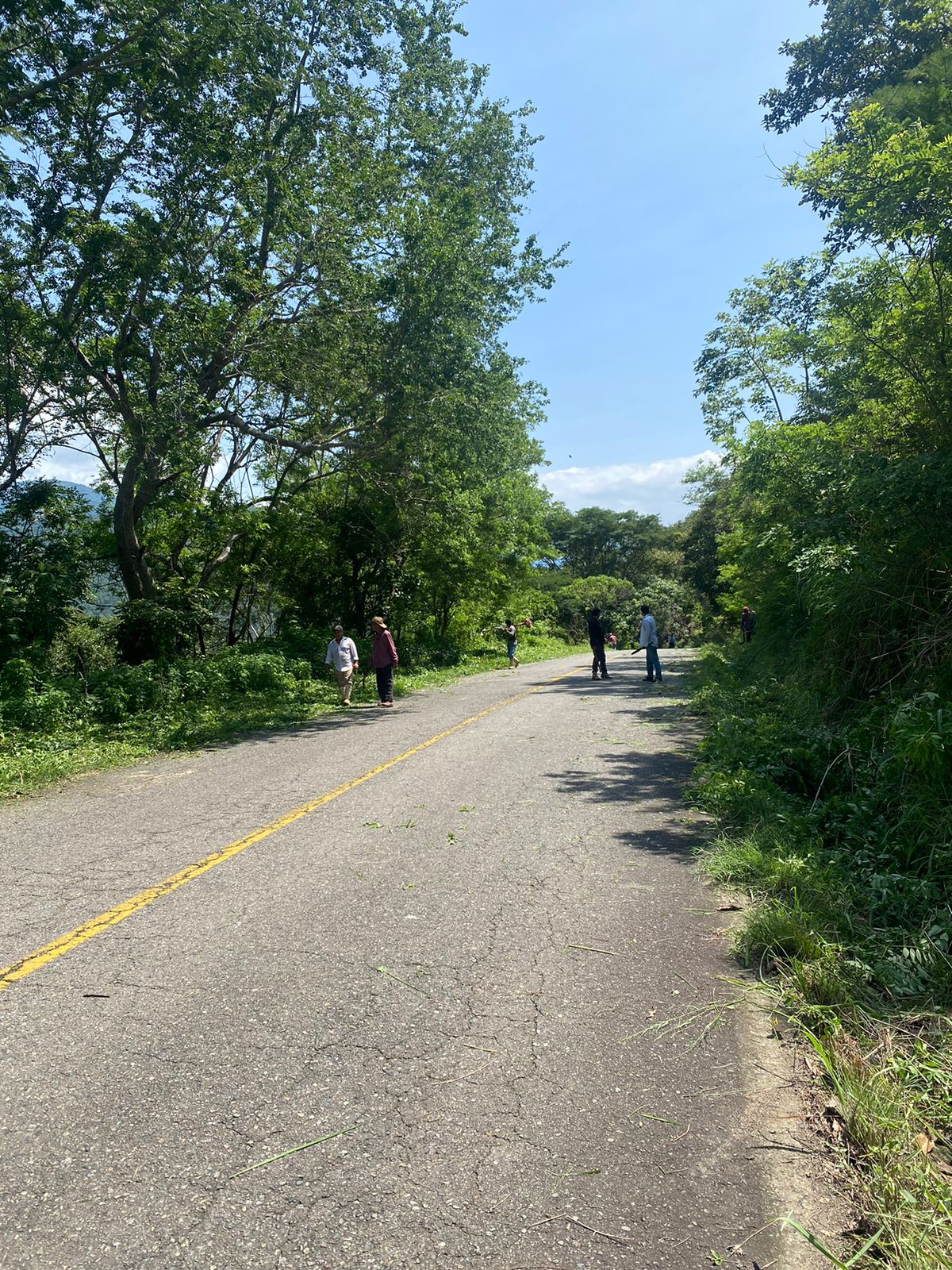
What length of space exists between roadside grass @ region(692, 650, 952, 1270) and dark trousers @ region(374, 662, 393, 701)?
352 inches

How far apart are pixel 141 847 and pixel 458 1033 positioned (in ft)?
13.7

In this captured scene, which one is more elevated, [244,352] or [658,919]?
[244,352]

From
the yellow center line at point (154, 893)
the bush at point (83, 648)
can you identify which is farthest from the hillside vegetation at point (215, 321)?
the yellow center line at point (154, 893)

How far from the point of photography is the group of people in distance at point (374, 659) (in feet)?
53.3

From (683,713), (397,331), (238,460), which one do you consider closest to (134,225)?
(397,331)

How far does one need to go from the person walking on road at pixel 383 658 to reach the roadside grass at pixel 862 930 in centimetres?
876

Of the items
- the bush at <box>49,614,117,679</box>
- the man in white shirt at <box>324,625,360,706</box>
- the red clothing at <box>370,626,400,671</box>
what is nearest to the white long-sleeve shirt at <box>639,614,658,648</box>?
the red clothing at <box>370,626,400,671</box>

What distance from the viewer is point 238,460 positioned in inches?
800

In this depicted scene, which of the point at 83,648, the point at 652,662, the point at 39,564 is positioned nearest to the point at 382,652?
the point at 83,648

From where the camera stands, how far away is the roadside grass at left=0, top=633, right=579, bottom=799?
10.8 m

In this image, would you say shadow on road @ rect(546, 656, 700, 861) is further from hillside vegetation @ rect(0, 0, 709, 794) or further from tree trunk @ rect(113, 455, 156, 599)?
tree trunk @ rect(113, 455, 156, 599)

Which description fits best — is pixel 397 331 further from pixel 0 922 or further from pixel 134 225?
pixel 0 922

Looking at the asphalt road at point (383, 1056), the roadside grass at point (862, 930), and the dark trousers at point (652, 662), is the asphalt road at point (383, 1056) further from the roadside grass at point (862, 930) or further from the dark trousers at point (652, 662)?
the dark trousers at point (652, 662)

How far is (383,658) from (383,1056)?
1317cm
